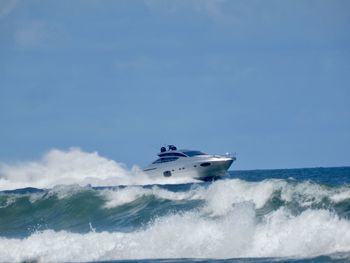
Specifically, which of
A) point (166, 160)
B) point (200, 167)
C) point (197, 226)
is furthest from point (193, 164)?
point (197, 226)

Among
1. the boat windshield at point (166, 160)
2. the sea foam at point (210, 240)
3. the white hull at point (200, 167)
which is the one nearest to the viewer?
the sea foam at point (210, 240)

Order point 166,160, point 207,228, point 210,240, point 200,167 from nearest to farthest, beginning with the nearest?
point 210,240 < point 207,228 < point 200,167 < point 166,160

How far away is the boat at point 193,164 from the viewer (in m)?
70.6

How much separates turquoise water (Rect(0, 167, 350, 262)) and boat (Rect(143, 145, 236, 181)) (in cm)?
3268

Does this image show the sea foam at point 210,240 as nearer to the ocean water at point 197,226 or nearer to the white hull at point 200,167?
the ocean water at point 197,226

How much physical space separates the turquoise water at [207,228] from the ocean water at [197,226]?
0.03 meters

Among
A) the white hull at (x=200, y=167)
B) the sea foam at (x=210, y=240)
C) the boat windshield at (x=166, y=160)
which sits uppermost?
the boat windshield at (x=166, y=160)

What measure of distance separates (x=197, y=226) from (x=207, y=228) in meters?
0.62

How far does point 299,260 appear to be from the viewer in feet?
66.4

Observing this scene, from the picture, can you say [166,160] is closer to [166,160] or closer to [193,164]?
[166,160]

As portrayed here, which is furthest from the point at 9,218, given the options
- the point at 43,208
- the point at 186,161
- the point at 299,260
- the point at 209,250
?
the point at 186,161

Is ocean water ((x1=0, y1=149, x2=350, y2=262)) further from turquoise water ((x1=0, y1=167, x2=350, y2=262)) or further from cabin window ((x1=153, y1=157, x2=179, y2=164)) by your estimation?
cabin window ((x1=153, y1=157, x2=179, y2=164))

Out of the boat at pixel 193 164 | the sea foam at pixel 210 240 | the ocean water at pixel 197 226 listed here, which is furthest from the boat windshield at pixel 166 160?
the sea foam at pixel 210 240

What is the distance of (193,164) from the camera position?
70.7 meters
